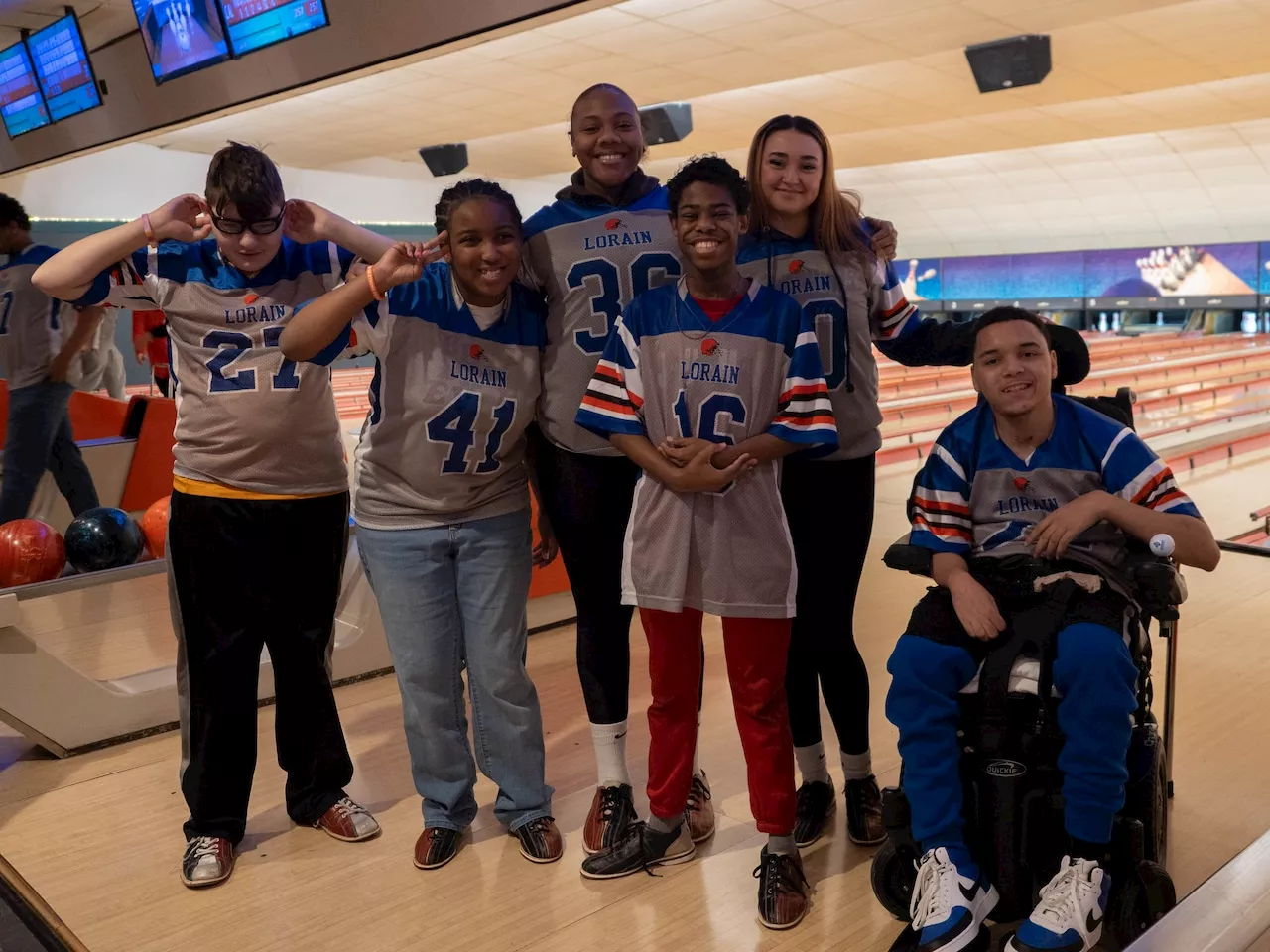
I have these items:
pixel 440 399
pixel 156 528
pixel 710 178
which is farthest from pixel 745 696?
pixel 156 528

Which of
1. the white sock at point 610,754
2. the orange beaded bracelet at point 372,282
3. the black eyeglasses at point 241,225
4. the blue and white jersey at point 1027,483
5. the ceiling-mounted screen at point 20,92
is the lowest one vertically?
the white sock at point 610,754

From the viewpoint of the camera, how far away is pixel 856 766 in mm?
2174

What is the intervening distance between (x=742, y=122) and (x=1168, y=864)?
7830 millimetres

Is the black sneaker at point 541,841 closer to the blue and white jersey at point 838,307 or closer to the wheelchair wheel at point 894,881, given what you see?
the wheelchair wheel at point 894,881

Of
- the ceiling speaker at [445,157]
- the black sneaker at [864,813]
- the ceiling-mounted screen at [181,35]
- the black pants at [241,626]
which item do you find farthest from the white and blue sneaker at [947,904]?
the ceiling speaker at [445,157]

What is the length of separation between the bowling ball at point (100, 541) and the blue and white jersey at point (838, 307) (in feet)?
7.45

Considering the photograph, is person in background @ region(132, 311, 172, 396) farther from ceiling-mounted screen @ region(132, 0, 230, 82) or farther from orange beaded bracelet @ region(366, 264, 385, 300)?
orange beaded bracelet @ region(366, 264, 385, 300)

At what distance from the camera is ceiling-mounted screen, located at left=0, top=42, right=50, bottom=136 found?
6.22 m

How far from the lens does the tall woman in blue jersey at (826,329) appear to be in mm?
2016

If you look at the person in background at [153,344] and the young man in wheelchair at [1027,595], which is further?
the person in background at [153,344]

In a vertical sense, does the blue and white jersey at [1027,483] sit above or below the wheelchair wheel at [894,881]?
above

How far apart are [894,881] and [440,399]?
3.69ft

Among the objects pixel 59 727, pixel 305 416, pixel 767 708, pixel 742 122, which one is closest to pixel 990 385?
pixel 767 708

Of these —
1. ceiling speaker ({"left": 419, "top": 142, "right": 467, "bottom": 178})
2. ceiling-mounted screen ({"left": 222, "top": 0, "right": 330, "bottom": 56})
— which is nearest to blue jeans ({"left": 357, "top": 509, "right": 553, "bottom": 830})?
ceiling-mounted screen ({"left": 222, "top": 0, "right": 330, "bottom": 56})
